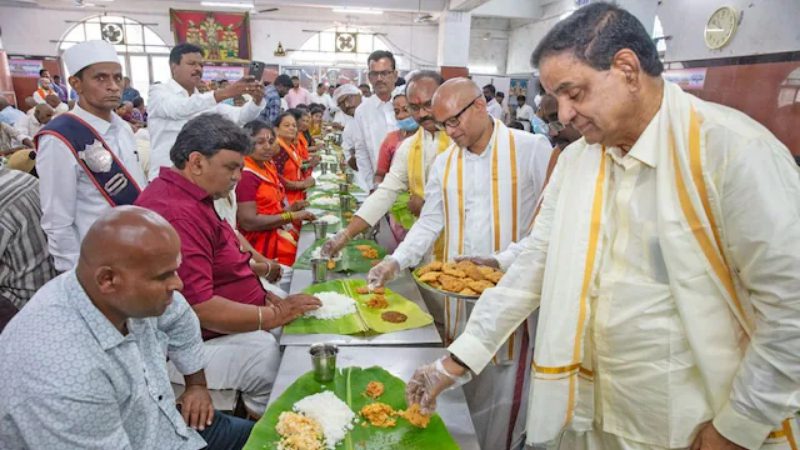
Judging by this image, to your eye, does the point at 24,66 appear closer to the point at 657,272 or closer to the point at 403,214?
the point at 403,214

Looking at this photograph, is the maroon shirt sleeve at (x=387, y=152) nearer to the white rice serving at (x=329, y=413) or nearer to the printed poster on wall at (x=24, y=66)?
the white rice serving at (x=329, y=413)

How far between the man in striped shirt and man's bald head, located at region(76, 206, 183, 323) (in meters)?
1.16

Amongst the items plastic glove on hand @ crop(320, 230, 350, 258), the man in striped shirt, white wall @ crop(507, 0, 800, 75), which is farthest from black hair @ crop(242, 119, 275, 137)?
white wall @ crop(507, 0, 800, 75)

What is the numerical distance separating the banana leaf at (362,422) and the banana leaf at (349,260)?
46.5 inches

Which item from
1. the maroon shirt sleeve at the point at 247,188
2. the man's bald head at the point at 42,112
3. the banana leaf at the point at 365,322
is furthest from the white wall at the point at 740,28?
the man's bald head at the point at 42,112

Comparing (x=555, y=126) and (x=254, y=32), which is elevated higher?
(x=254, y=32)

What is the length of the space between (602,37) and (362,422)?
1311 mm

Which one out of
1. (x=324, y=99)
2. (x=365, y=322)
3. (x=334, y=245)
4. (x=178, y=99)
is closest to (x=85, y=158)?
Answer: (x=178, y=99)

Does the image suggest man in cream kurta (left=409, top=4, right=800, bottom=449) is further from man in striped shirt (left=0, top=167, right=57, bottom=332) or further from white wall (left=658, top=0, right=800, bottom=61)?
white wall (left=658, top=0, right=800, bottom=61)

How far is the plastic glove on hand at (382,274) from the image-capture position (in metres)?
2.47

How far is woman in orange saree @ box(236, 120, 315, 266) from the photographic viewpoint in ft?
12.1

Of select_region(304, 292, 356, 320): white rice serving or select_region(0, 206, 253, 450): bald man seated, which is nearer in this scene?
select_region(0, 206, 253, 450): bald man seated

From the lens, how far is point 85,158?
103 inches

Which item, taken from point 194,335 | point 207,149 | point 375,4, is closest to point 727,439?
point 194,335
